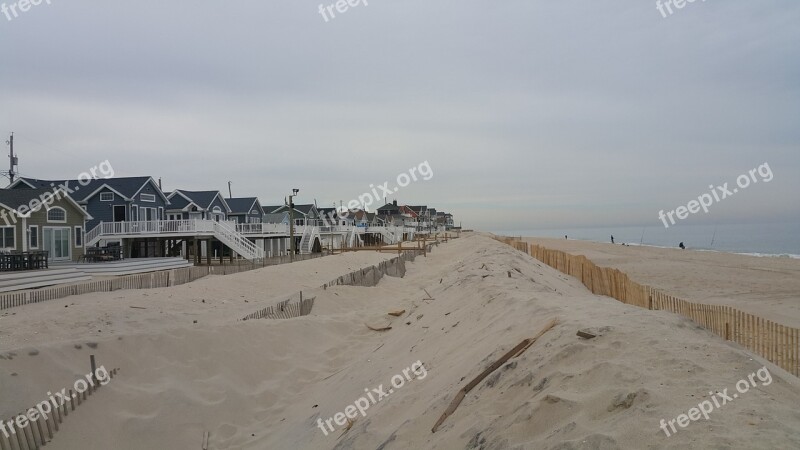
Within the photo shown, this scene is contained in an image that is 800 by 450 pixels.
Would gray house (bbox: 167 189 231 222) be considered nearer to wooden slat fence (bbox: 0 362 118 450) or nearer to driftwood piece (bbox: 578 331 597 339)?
wooden slat fence (bbox: 0 362 118 450)

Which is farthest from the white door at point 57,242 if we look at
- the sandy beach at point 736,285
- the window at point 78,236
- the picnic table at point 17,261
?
the sandy beach at point 736,285

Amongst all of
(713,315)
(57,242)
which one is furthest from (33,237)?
(713,315)

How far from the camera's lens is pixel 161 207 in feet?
143

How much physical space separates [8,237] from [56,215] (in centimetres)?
320

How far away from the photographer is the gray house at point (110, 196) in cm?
3834

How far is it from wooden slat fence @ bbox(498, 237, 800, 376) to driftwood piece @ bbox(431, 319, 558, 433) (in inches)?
117

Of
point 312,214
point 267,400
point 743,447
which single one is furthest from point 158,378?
point 312,214

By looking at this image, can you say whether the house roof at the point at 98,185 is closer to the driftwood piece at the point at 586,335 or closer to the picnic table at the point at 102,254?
the picnic table at the point at 102,254

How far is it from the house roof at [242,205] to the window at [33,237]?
2581 centimetres

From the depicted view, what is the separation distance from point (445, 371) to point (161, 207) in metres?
41.9

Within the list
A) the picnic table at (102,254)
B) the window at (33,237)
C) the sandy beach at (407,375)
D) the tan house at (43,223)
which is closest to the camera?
the sandy beach at (407,375)

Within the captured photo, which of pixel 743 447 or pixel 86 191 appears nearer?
pixel 743 447

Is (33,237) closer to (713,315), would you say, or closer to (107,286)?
(107,286)

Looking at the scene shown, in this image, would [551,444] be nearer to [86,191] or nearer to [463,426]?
[463,426]
